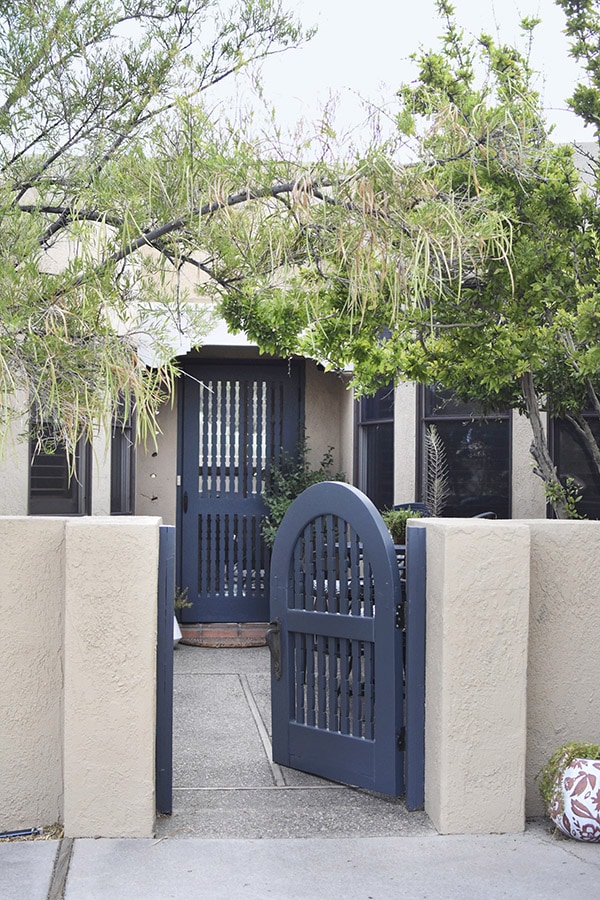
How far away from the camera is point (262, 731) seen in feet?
20.5

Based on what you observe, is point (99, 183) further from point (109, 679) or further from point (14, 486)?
point (14, 486)

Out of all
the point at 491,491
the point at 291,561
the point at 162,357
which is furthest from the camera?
the point at 491,491

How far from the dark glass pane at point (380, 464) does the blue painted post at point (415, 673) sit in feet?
14.4

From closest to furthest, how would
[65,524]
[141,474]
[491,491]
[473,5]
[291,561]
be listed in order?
[65,524] < [291,561] < [473,5] < [491,491] < [141,474]

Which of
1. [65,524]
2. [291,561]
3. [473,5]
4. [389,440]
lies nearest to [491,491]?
[389,440]

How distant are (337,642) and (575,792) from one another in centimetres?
146

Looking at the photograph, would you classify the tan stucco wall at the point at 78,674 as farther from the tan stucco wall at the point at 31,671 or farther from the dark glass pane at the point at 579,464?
the dark glass pane at the point at 579,464

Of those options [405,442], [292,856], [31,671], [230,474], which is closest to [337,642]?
[292,856]

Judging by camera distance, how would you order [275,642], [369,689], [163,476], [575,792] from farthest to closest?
A: 1. [163,476]
2. [275,642]
3. [369,689]
4. [575,792]

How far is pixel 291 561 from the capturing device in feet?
17.5

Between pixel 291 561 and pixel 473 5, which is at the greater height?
pixel 473 5

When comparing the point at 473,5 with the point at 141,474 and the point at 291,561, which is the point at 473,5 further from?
the point at 141,474

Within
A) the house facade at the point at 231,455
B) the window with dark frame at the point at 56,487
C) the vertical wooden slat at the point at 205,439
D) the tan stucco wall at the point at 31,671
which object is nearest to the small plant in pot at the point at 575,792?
the tan stucco wall at the point at 31,671

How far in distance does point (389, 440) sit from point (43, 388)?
17.9 feet
